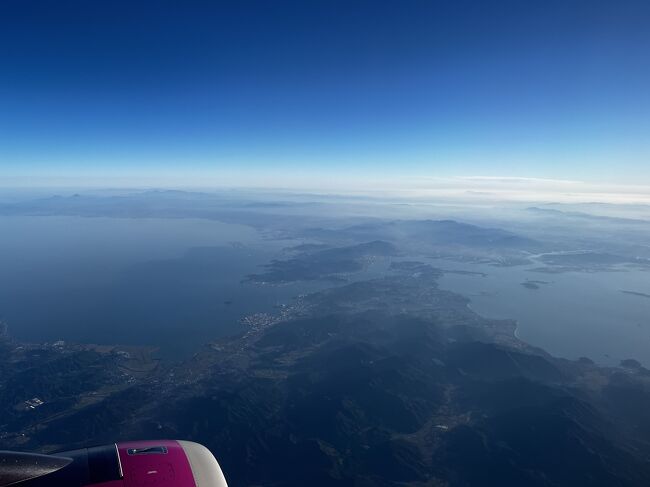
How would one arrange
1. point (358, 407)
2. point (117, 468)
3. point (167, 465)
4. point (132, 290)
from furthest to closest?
point (132, 290)
point (358, 407)
point (167, 465)
point (117, 468)

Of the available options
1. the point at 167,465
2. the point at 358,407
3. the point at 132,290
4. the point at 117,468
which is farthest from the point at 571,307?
the point at 132,290

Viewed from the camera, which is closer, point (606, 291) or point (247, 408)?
point (247, 408)

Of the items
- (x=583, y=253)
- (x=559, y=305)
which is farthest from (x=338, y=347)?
(x=583, y=253)

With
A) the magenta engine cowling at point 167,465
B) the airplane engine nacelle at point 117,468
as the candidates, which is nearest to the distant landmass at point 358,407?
the magenta engine cowling at point 167,465

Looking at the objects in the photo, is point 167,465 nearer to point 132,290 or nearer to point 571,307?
point 571,307

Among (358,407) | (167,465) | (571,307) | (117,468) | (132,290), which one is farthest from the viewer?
(132,290)

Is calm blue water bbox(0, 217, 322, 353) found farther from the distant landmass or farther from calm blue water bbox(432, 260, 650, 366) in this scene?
calm blue water bbox(432, 260, 650, 366)

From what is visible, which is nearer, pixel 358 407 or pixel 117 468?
pixel 117 468

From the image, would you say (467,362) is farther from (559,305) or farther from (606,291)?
(606,291)
